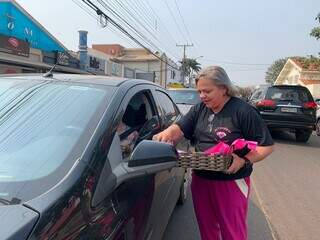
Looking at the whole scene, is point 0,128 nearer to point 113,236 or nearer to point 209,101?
point 113,236

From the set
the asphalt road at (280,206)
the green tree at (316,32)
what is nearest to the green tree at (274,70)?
the green tree at (316,32)

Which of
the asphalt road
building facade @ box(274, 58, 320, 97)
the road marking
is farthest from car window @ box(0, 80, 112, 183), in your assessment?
building facade @ box(274, 58, 320, 97)

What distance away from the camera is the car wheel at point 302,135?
13692 mm

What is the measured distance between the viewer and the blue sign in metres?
17.7

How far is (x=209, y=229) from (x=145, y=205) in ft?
2.87

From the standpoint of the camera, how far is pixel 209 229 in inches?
136

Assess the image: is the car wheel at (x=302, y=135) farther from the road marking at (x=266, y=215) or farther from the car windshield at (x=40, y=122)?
the car windshield at (x=40, y=122)

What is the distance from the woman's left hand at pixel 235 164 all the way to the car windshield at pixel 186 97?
10477 mm

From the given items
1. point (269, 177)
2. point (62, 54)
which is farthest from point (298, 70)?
point (269, 177)

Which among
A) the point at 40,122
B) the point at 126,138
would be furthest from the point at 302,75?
the point at 40,122

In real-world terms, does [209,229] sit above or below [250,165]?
below

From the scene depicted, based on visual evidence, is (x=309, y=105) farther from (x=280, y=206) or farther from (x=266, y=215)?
(x=266, y=215)

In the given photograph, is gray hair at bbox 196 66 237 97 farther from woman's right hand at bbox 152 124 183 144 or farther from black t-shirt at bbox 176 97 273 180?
woman's right hand at bbox 152 124 183 144

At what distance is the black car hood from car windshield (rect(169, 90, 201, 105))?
1185 cm
